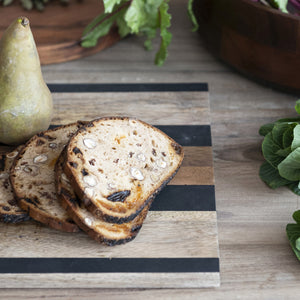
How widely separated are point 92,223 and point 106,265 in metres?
0.13

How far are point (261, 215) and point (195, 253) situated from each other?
30 cm

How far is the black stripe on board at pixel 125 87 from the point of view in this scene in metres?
2.02

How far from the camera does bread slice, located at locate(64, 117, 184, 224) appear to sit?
1.43 metres

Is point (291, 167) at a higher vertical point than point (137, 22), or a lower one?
lower

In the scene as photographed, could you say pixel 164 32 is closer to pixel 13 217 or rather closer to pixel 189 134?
pixel 189 134

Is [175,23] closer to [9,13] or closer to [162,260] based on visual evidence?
[9,13]

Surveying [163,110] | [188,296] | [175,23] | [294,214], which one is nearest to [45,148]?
[163,110]

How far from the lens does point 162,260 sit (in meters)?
1.43

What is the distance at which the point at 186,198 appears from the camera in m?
1.60

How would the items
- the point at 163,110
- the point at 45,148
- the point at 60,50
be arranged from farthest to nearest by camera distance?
the point at 60,50 → the point at 163,110 → the point at 45,148

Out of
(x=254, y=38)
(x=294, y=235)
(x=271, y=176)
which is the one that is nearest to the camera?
(x=294, y=235)

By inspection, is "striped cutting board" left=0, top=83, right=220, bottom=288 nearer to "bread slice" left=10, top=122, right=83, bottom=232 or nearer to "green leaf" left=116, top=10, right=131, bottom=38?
"bread slice" left=10, top=122, right=83, bottom=232

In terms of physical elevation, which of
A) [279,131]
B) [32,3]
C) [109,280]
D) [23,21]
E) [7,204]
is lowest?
[109,280]

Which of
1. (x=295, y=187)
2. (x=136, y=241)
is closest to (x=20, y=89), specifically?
(x=136, y=241)
